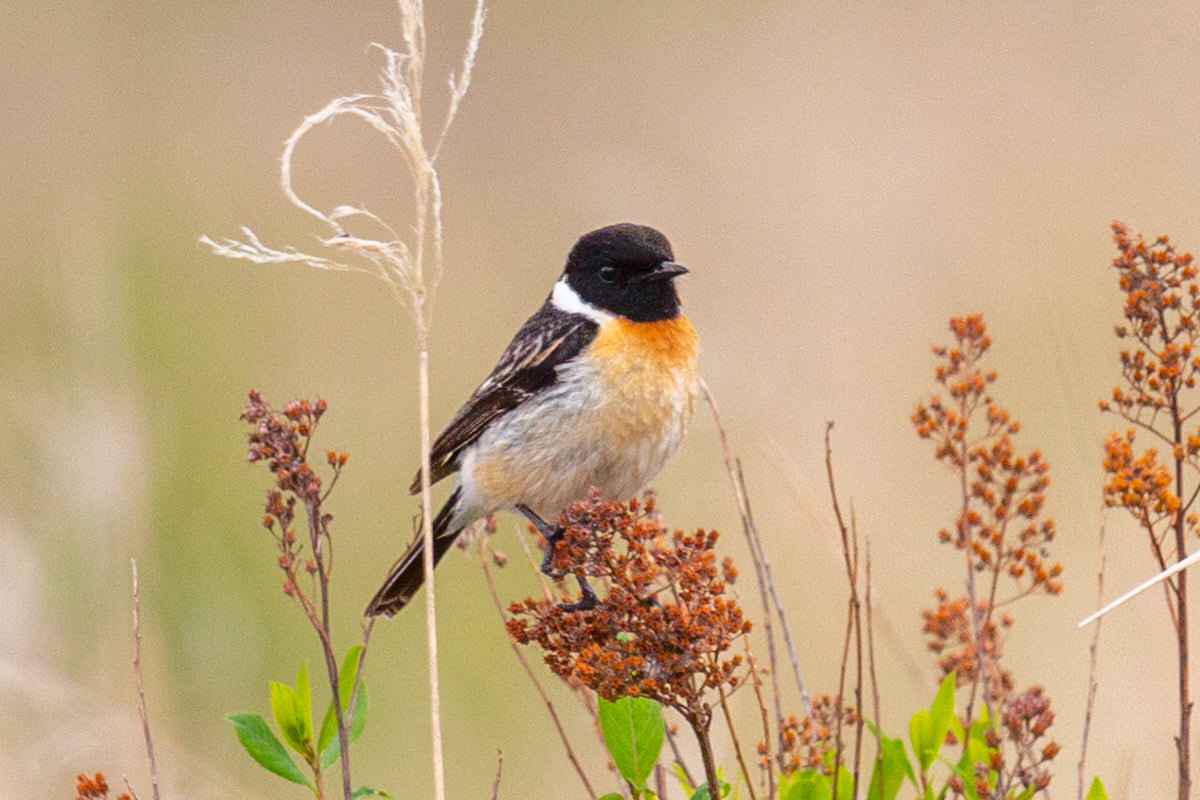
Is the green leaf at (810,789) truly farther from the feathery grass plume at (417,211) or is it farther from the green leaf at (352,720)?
the green leaf at (352,720)

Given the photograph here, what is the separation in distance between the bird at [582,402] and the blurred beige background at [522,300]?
0.39 meters

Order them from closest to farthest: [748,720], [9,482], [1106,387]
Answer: [9,482], [748,720], [1106,387]

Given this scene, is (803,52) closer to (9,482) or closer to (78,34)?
(78,34)

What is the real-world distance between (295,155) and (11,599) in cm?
443

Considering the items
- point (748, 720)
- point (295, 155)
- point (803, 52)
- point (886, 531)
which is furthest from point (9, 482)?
point (803, 52)

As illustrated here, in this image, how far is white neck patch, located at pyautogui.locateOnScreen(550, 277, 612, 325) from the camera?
182 inches

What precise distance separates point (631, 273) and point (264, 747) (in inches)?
79.2

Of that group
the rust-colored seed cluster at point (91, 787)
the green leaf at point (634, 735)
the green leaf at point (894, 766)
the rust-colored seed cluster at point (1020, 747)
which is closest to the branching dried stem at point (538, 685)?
the green leaf at point (634, 735)

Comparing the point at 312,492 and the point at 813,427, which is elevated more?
the point at 813,427

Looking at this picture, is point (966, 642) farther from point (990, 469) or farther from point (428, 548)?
point (428, 548)

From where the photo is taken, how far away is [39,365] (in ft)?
16.0

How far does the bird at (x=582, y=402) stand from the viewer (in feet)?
14.4

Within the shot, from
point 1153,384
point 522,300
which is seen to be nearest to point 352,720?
point 1153,384

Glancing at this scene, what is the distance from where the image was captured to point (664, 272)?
4.59m
